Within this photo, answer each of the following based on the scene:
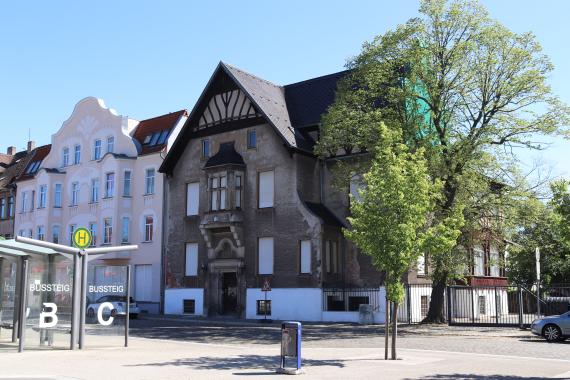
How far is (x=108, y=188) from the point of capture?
149ft

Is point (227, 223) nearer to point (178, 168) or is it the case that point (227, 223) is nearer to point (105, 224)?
point (178, 168)

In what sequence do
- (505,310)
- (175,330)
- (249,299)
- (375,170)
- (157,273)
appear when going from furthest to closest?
1. (157,273)
2. (505,310)
3. (249,299)
4. (175,330)
5. (375,170)

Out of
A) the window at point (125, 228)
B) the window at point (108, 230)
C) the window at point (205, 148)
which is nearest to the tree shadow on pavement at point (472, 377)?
the window at point (205, 148)

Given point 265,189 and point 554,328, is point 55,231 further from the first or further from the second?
point 554,328

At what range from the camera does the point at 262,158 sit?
3653cm

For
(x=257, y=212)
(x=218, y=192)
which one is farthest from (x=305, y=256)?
(x=218, y=192)

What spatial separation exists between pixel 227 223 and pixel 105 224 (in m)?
12.9

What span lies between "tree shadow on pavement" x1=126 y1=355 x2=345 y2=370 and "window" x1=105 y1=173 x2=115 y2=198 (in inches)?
1197

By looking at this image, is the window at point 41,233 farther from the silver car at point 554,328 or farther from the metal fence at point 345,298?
the silver car at point 554,328

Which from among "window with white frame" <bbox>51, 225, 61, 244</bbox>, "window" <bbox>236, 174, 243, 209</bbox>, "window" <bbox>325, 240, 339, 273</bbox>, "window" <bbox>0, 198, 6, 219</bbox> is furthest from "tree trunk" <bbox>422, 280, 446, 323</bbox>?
"window" <bbox>0, 198, 6, 219</bbox>

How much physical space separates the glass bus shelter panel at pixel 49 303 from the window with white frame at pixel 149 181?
80.7ft

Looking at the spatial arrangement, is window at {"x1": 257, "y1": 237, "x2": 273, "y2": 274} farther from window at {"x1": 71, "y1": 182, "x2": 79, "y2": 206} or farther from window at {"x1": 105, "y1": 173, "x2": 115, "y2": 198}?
window at {"x1": 71, "y1": 182, "x2": 79, "y2": 206}

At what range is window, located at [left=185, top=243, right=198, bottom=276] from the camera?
128 ft

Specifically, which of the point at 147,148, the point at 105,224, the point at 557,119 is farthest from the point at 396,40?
the point at 105,224
